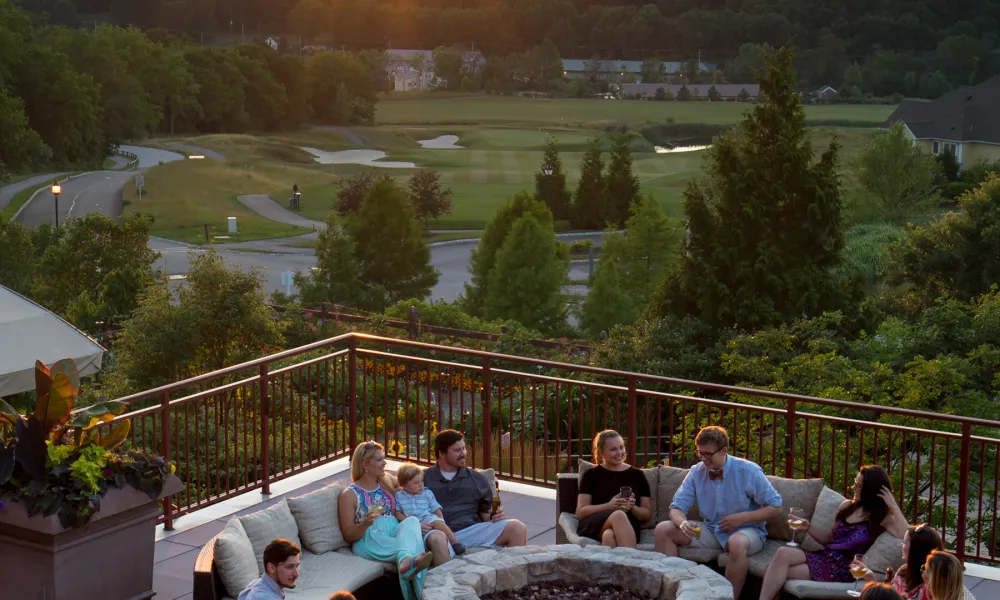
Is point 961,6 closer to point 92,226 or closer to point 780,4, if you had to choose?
point 780,4

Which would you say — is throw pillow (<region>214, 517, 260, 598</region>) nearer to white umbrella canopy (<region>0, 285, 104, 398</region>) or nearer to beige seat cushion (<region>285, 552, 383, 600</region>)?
beige seat cushion (<region>285, 552, 383, 600</region>)

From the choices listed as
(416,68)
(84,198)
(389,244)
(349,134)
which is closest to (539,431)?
(389,244)

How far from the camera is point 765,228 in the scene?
33.4 metres

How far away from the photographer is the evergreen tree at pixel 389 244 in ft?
183

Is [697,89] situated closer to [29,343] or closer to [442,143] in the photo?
[442,143]

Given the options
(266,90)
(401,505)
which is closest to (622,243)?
(401,505)

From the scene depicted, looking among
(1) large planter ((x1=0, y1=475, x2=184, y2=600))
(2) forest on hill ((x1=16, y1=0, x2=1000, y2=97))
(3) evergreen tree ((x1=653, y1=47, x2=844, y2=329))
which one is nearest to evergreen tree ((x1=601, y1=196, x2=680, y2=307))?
(3) evergreen tree ((x1=653, y1=47, x2=844, y2=329))

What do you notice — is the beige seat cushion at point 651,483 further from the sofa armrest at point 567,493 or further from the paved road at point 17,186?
the paved road at point 17,186

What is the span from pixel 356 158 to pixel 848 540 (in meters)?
135

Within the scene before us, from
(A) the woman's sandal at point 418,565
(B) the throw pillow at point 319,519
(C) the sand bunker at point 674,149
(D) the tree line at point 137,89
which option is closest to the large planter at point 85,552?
(B) the throw pillow at point 319,519

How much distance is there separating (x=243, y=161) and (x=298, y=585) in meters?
123

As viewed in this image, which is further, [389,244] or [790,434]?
[389,244]

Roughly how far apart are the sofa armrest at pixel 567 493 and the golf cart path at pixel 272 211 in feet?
353

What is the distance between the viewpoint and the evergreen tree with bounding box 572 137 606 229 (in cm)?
9156
